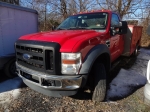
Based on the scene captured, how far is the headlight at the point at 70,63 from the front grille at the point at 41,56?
0.08 metres

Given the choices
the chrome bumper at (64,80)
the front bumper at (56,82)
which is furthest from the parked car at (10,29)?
the chrome bumper at (64,80)

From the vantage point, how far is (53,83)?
7.04 ft

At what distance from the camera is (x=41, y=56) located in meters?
2.17

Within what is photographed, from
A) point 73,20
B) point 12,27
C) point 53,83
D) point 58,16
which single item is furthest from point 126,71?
point 58,16

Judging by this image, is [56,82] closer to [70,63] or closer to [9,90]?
[70,63]

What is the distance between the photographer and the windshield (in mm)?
3277

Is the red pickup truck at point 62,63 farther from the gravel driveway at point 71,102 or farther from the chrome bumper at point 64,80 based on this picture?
the gravel driveway at point 71,102

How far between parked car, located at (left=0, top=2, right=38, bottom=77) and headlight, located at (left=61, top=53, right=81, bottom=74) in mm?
2423

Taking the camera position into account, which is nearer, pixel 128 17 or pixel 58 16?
pixel 128 17

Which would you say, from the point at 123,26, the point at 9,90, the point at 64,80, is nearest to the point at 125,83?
the point at 123,26

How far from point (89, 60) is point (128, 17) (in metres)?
12.8

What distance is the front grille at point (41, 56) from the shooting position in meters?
2.04

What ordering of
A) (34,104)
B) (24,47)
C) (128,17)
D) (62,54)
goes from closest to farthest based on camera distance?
(62,54), (24,47), (34,104), (128,17)

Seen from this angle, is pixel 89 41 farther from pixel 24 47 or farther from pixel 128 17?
pixel 128 17
